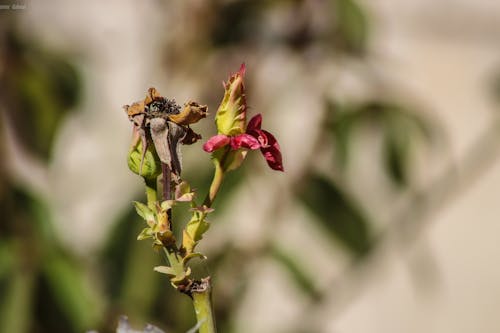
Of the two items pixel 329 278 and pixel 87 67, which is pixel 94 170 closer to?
pixel 87 67

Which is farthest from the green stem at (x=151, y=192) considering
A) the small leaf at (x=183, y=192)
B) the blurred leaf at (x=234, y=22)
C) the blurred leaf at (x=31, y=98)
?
the blurred leaf at (x=234, y=22)

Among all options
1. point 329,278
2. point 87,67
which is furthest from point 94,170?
point 329,278

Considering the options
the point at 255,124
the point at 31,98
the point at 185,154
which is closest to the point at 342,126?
the point at 185,154

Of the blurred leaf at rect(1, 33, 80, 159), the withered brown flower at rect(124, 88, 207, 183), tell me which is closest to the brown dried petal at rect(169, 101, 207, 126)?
the withered brown flower at rect(124, 88, 207, 183)

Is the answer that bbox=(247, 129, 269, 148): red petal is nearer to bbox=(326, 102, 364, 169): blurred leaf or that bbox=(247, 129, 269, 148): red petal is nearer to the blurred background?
the blurred background

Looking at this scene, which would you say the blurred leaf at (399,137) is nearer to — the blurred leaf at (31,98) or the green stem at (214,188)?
the blurred leaf at (31,98)

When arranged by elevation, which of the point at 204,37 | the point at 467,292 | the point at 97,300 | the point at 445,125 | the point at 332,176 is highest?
the point at 445,125
